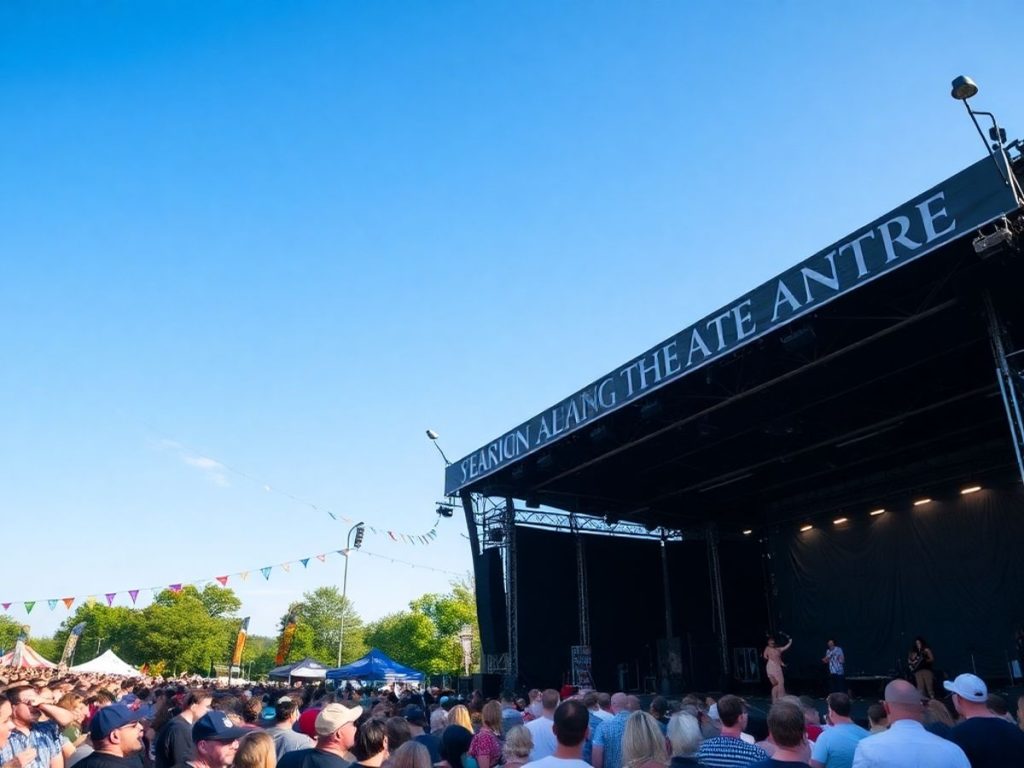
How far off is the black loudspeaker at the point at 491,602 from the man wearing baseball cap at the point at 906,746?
13.7m

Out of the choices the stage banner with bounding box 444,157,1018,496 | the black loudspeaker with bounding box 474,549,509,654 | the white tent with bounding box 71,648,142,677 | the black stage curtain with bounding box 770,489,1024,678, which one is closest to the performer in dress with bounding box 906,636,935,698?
the black stage curtain with bounding box 770,489,1024,678

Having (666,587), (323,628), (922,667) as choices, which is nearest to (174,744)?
(922,667)

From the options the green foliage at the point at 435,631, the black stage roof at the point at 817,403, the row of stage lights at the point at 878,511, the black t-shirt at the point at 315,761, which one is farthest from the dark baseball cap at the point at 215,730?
the green foliage at the point at 435,631

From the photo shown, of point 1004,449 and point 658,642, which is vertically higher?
point 1004,449

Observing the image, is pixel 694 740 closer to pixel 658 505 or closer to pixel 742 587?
pixel 658 505

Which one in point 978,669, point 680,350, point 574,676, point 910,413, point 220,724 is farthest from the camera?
point 574,676

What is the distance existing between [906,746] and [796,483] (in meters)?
16.8

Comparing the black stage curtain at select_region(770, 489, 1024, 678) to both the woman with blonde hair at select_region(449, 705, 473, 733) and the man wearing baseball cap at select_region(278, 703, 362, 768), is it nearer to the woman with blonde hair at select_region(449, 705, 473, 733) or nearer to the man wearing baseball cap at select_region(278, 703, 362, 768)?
the woman with blonde hair at select_region(449, 705, 473, 733)

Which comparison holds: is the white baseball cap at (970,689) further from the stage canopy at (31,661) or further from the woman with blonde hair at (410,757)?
the stage canopy at (31,661)

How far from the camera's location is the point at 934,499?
1752cm

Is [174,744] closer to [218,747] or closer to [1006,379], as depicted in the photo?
[218,747]

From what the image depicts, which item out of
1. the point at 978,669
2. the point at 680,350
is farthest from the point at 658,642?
the point at 680,350

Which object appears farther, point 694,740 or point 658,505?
point 658,505

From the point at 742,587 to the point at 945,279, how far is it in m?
13.5
